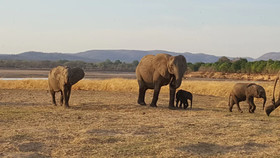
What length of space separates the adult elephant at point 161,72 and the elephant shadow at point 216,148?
715 centimetres

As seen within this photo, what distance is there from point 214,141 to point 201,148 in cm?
89

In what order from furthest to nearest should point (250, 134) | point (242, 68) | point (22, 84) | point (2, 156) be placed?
point (242, 68) → point (22, 84) → point (250, 134) → point (2, 156)

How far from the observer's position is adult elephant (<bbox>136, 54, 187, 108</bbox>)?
16.5m

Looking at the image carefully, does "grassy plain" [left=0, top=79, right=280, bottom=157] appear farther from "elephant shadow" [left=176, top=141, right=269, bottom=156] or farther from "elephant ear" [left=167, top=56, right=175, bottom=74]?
"elephant ear" [left=167, top=56, right=175, bottom=74]

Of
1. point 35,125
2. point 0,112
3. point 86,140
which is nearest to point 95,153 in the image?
point 86,140

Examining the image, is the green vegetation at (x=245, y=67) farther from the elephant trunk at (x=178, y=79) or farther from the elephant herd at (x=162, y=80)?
the elephant trunk at (x=178, y=79)

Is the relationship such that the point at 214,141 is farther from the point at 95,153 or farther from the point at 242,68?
the point at 242,68

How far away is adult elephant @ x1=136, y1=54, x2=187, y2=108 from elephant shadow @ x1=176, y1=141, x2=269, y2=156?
7147mm

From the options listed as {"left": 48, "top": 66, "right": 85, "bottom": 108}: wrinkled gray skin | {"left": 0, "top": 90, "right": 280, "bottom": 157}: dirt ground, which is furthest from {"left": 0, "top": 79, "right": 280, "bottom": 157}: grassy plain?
{"left": 48, "top": 66, "right": 85, "bottom": 108}: wrinkled gray skin

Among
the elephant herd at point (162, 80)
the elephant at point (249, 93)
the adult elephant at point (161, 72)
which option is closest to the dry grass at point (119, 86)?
the adult elephant at point (161, 72)

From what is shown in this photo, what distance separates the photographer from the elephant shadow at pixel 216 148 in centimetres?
864

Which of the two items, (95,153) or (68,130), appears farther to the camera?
(68,130)

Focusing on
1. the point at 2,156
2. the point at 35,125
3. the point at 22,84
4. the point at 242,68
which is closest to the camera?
the point at 2,156

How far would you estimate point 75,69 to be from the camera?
701 inches
